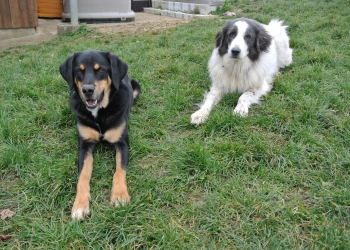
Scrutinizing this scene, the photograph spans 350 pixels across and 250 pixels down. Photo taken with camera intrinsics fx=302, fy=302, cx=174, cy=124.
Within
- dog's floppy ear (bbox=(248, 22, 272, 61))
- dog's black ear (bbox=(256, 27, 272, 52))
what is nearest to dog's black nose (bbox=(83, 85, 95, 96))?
dog's floppy ear (bbox=(248, 22, 272, 61))

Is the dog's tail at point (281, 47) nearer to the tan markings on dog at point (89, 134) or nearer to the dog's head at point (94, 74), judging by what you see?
the dog's head at point (94, 74)

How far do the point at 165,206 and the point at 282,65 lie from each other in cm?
357

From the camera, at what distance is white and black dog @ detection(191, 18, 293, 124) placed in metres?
3.77

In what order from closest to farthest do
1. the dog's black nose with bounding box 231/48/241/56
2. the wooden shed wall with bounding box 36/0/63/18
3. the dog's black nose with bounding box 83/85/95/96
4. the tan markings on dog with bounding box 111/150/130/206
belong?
the tan markings on dog with bounding box 111/150/130/206 < the dog's black nose with bounding box 83/85/95/96 < the dog's black nose with bounding box 231/48/241/56 < the wooden shed wall with bounding box 36/0/63/18

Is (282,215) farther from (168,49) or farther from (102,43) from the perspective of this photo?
(102,43)

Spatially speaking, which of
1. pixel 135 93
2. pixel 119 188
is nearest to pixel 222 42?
pixel 135 93

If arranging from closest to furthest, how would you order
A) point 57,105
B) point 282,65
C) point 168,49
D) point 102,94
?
point 102,94 → point 57,105 → point 282,65 → point 168,49

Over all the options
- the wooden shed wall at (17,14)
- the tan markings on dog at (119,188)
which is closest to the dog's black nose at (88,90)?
the tan markings on dog at (119,188)

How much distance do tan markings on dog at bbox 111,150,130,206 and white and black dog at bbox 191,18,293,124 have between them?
1.40 m

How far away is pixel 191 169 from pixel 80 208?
0.97 m

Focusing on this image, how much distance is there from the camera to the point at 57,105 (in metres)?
3.78

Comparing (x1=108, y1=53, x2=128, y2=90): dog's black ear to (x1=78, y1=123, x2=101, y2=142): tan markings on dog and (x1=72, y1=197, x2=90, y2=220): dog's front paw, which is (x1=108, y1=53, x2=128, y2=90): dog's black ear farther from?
(x1=72, y1=197, x2=90, y2=220): dog's front paw

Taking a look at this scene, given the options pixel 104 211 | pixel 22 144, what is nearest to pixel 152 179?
pixel 104 211

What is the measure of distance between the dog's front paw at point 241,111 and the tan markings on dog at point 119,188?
4.91 ft
